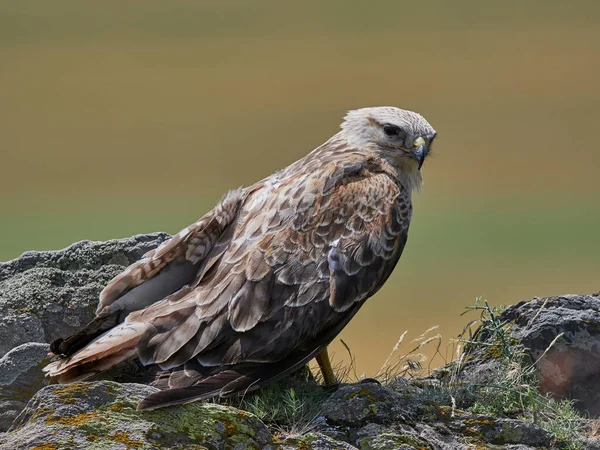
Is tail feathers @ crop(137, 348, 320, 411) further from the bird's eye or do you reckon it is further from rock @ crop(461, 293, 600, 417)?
the bird's eye

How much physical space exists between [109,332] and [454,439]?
2.78 m

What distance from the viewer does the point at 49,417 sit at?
6090mm

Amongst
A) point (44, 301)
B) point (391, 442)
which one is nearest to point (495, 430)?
point (391, 442)

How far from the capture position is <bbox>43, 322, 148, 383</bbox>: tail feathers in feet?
24.3

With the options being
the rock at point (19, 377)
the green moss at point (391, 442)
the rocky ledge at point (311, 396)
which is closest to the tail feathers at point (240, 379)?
the rocky ledge at point (311, 396)

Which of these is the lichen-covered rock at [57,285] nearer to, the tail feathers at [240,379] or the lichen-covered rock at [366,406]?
the tail feathers at [240,379]

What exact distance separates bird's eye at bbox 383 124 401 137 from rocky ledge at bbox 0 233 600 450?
1873mm

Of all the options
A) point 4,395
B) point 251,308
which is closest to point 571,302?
point 251,308

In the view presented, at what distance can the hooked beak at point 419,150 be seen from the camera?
913cm

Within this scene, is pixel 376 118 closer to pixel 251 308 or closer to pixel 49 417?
pixel 251 308

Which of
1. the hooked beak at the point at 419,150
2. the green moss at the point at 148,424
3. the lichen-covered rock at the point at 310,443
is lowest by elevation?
the lichen-covered rock at the point at 310,443

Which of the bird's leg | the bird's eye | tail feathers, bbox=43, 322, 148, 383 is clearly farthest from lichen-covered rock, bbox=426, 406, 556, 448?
the bird's eye

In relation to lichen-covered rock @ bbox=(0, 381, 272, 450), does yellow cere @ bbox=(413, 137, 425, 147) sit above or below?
above

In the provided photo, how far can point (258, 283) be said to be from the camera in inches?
311
